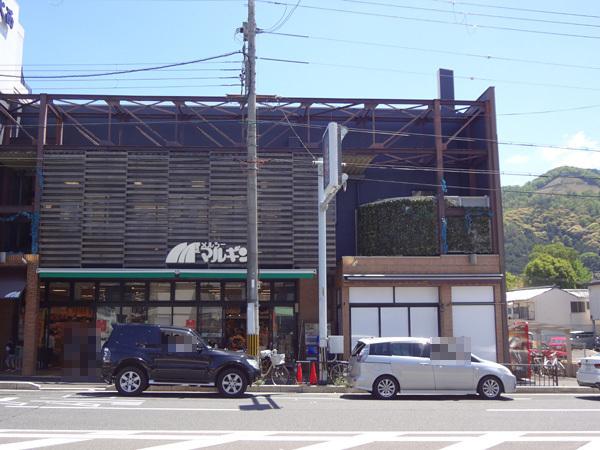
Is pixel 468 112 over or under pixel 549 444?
over

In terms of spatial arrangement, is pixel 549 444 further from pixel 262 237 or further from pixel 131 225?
pixel 131 225

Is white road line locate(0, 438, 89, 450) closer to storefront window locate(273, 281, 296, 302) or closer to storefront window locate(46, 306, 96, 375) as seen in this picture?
storefront window locate(46, 306, 96, 375)

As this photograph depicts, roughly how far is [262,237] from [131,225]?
16.4 feet

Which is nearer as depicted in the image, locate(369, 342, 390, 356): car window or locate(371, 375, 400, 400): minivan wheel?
→ locate(371, 375, 400, 400): minivan wheel

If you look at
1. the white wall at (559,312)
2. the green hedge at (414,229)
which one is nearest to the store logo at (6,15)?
the green hedge at (414,229)

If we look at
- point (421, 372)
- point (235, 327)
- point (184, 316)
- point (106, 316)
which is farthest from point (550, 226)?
point (421, 372)

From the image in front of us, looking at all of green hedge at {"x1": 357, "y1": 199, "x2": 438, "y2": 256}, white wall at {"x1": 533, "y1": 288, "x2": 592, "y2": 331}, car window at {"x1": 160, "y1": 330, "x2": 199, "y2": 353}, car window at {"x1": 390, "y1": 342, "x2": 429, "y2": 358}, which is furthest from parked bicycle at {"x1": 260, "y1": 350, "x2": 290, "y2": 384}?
white wall at {"x1": 533, "y1": 288, "x2": 592, "y2": 331}

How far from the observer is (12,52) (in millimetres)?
28656

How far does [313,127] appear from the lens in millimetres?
27875

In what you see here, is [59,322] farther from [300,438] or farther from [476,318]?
[300,438]

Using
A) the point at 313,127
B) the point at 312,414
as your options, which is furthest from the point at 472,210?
the point at 312,414

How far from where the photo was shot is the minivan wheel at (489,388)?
55.6ft

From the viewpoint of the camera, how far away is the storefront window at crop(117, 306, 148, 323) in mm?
25672

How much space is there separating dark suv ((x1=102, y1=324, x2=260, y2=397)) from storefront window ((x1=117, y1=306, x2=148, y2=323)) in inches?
347
